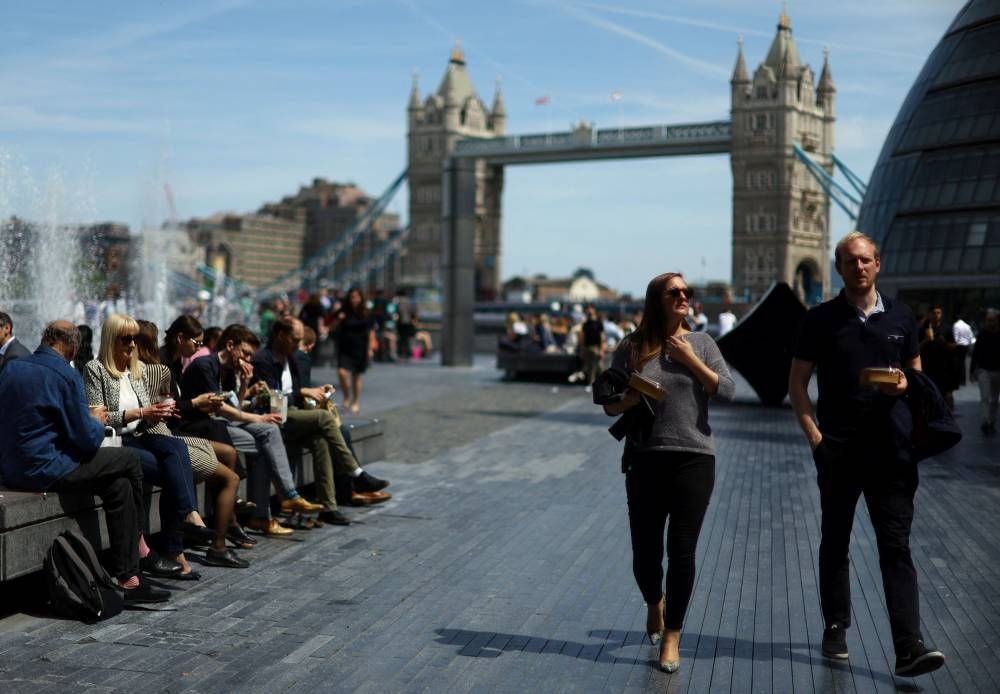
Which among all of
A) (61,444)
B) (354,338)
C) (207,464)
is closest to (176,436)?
(207,464)

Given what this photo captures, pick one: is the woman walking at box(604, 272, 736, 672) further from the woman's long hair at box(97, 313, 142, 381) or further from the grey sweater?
the woman's long hair at box(97, 313, 142, 381)

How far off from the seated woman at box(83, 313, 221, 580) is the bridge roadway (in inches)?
11.5

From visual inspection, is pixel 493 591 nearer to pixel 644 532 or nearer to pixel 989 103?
pixel 644 532

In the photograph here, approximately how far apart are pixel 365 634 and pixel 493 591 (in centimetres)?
99

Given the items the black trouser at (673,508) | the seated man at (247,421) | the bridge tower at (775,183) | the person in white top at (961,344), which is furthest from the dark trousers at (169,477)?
the bridge tower at (775,183)

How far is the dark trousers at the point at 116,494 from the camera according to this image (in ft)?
18.8

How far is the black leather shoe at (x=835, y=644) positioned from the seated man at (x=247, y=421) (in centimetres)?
354

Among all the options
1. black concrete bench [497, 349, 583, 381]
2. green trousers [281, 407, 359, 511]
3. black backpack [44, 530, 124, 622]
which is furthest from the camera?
black concrete bench [497, 349, 583, 381]

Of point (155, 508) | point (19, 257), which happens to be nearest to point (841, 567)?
point (155, 508)

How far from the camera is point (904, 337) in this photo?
4.84m

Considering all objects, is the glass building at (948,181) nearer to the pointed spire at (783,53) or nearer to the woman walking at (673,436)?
the woman walking at (673,436)

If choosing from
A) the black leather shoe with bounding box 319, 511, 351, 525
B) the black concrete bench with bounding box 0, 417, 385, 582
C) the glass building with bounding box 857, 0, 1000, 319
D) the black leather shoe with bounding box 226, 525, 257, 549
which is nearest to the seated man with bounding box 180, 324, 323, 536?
the black leather shoe with bounding box 319, 511, 351, 525

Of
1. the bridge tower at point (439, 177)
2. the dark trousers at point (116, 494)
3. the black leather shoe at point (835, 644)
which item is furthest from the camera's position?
the bridge tower at point (439, 177)

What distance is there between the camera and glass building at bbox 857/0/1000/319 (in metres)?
33.2
